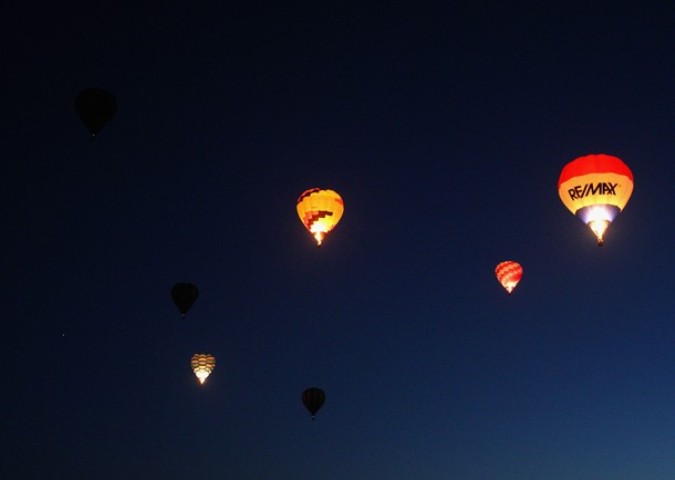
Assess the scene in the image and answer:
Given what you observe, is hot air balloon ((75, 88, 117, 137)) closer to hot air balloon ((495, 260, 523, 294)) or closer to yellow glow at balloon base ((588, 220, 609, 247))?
yellow glow at balloon base ((588, 220, 609, 247))

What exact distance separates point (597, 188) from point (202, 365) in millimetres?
19039

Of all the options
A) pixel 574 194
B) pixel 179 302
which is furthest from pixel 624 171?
pixel 179 302

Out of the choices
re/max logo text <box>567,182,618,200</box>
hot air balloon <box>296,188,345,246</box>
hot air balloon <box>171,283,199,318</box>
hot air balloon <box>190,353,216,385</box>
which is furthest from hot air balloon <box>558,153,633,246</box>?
hot air balloon <box>190,353,216,385</box>

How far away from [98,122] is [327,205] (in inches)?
232

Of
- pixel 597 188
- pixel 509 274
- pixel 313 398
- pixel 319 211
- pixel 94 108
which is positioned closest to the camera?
pixel 597 188

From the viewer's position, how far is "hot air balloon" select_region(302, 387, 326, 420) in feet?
92.6

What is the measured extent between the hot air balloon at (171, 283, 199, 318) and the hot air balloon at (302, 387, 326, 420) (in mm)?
5246

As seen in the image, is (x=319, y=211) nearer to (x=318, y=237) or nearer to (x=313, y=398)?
(x=318, y=237)

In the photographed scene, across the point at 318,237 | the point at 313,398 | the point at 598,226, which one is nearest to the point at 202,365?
the point at 313,398

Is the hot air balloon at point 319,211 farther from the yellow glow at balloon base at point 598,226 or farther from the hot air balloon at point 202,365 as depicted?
the hot air balloon at point 202,365

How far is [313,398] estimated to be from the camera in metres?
28.6

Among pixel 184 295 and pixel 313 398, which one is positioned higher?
pixel 184 295

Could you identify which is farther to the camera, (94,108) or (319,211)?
(319,211)

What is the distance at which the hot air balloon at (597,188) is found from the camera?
720 inches
